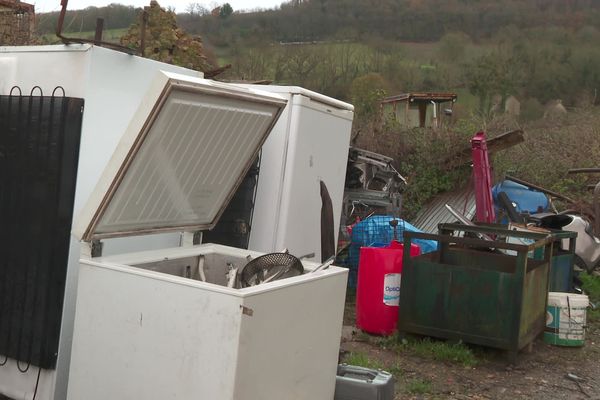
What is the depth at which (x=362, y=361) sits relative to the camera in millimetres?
4922

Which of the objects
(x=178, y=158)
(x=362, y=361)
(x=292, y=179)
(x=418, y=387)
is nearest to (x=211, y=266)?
(x=178, y=158)

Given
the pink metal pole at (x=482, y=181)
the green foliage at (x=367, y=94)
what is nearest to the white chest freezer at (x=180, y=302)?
the pink metal pole at (x=482, y=181)

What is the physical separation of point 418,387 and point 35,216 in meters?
2.94

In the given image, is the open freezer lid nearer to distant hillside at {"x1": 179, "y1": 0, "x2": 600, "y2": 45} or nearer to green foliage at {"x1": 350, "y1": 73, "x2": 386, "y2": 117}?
green foliage at {"x1": 350, "y1": 73, "x2": 386, "y2": 117}

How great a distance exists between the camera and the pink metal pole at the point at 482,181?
8047 millimetres

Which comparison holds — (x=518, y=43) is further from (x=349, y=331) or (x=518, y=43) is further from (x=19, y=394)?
(x=19, y=394)

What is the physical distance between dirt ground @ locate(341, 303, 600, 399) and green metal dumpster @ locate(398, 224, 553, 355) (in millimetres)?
220

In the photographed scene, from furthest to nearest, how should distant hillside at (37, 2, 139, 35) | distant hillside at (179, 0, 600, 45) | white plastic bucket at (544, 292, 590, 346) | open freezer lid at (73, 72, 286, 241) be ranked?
distant hillside at (179, 0, 600, 45)
distant hillside at (37, 2, 139, 35)
white plastic bucket at (544, 292, 590, 346)
open freezer lid at (73, 72, 286, 241)

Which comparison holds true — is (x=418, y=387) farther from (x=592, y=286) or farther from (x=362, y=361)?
(x=592, y=286)

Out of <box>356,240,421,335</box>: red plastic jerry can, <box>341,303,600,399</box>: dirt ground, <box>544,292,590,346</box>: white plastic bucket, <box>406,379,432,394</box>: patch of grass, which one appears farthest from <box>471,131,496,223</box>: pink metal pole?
<box>406,379,432,394</box>: patch of grass

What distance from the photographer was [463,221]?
7242 mm

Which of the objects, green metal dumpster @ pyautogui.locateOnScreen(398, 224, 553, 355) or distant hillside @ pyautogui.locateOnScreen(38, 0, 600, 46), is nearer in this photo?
green metal dumpster @ pyautogui.locateOnScreen(398, 224, 553, 355)

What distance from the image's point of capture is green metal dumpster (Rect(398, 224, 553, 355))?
5156 millimetres

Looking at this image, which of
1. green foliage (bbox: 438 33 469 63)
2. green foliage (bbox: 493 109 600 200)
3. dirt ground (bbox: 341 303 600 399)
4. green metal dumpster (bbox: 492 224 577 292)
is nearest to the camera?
dirt ground (bbox: 341 303 600 399)
